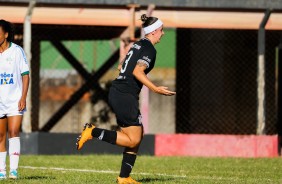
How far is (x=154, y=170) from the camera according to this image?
1328 centimetres

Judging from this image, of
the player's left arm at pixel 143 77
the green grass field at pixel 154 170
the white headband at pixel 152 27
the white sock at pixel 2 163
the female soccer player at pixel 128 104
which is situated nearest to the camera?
the player's left arm at pixel 143 77

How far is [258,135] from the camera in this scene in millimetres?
17828

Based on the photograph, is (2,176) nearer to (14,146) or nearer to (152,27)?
(14,146)

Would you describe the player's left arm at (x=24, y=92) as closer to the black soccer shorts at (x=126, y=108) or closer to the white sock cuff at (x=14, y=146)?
the white sock cuff at (x=14, y=146)

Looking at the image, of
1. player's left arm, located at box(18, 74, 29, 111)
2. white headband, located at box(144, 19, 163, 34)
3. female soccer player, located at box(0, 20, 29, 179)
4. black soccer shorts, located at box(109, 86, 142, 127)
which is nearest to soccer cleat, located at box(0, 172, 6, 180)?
female soccer player, located at box(0, 20, 29, 179)

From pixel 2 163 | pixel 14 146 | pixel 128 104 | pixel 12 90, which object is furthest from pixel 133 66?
pixel 2 163

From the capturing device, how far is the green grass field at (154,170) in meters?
11.2

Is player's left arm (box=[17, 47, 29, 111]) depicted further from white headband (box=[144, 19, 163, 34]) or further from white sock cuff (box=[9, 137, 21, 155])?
white headband (box=[144, 19, 163, 34])

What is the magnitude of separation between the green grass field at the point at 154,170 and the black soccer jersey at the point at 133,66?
3.86 ft

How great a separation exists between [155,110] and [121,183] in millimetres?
13135

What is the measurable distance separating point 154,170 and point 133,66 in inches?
137

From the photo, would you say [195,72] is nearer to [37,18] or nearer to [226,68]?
[226,68]

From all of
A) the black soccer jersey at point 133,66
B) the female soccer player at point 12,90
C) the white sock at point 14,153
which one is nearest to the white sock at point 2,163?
the female soccer player at point 12,90

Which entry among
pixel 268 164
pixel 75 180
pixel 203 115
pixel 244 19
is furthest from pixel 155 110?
pixel 75 180
